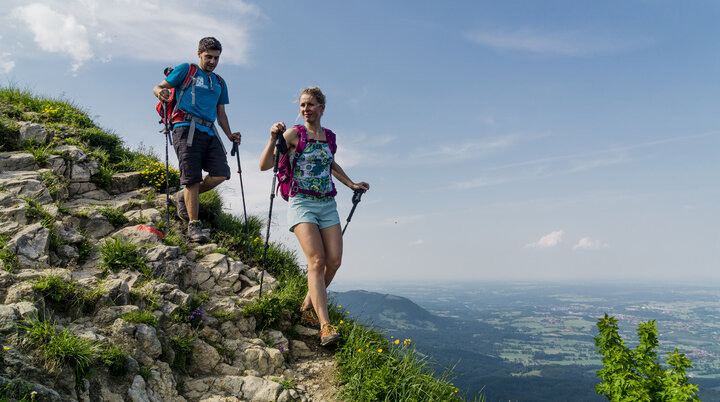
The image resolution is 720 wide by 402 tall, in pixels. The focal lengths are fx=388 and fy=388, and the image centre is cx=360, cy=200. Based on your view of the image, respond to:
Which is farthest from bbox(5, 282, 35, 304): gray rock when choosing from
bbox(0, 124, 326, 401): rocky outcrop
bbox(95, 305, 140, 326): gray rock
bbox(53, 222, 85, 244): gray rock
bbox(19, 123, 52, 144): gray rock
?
bbox(19, 123, 52, 144): gray rock

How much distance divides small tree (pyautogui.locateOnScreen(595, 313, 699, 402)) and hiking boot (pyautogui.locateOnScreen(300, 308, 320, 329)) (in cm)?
465

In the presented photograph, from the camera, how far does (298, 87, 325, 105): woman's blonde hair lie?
529 cm

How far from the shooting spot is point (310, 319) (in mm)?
6164

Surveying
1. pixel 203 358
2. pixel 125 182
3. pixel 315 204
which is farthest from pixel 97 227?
pixel 315 204

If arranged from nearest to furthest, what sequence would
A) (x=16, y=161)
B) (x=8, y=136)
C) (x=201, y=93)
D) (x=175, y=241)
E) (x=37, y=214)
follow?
(x=37, y=214)
(x=201, y=93)
(x=175, y=241)
(x=16, y=161)
(x=8, y=136)

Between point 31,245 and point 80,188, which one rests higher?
point 80,188

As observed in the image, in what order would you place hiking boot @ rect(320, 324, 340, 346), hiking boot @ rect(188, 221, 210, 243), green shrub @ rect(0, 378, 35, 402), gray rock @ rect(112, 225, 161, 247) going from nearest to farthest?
1. green shrub @ rect(0, 378, 35, 402)
2. hiking boot @ rect(320, 324, 340, 346)
3. gray rock @ rect(112, 225, 161, 247)
4. hiking boot @ rect(188, 221, 210, 243)

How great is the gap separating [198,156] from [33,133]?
15.8 ft

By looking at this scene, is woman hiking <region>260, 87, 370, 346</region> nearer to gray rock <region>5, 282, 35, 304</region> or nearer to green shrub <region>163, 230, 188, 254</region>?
green shrub <region>163, 230, 188, 254</region>

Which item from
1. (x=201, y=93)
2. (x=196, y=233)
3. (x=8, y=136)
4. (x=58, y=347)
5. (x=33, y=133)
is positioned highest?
(x=201, y=93)

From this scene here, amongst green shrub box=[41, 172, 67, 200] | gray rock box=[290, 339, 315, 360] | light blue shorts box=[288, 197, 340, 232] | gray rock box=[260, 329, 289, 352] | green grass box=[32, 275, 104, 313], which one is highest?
green shrub box=[41, 172, 67, 200]

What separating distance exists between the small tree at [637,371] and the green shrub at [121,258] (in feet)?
24.4

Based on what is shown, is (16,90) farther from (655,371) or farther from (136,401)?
(655,371)

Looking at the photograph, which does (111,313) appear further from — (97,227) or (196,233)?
(97,227)
